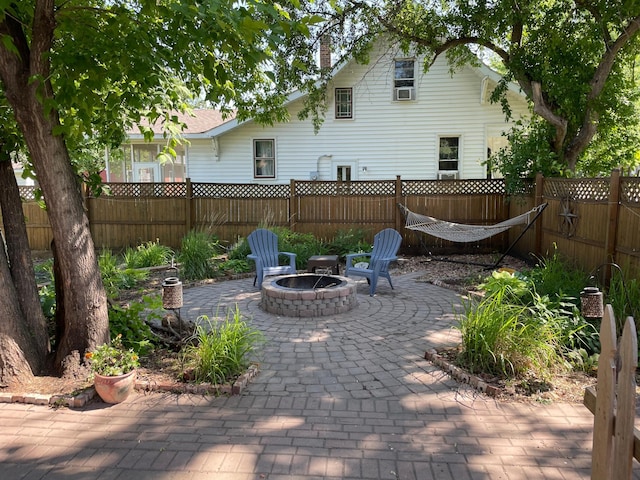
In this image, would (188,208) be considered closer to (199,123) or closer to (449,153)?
(199,123)

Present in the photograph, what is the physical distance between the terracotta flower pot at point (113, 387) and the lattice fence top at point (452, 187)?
754 cm

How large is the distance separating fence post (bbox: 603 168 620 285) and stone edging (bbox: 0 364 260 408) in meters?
4.23

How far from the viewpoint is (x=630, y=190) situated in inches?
185

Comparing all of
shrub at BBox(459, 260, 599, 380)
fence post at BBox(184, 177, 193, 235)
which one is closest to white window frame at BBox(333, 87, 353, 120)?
fence post at BBox(184, 177, 193, 235)

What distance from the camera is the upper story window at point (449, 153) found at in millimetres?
12570

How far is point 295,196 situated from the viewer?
9930 millimetres

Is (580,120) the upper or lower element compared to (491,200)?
upper

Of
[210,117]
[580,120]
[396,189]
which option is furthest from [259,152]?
[580,120]

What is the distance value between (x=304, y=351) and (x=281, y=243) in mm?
4332

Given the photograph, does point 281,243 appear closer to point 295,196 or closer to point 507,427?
point 295,196

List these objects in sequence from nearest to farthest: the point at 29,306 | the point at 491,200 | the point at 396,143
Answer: the point at 29,306 → the point at 491,200 → the point at 396,143

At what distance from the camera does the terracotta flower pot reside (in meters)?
3.02

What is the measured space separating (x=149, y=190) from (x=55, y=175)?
7418 millimetres

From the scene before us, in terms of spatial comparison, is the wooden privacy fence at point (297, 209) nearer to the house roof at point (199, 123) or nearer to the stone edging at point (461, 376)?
the house roof at point (199, 123)
